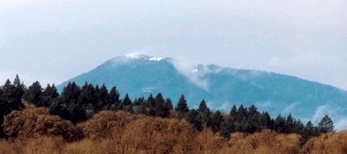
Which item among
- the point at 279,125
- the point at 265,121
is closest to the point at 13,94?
the point at 265,121

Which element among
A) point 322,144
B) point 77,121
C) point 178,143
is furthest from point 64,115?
point 322,144

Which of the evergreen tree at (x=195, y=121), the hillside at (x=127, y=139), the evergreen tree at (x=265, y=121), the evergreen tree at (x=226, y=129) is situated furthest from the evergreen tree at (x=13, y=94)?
the evergreen tree at (x=265, y=121)

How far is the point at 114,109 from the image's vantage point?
245ft

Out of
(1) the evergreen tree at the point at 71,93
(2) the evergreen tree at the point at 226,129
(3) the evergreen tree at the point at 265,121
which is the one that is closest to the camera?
(2) the evergreen tree at the point at 226,129

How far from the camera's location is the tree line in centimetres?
6726

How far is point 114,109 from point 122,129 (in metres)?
27.2

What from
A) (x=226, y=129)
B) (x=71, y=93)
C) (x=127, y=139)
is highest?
(x=71, y=93)

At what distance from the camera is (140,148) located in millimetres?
43406

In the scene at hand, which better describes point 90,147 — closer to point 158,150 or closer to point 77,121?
point 158,150

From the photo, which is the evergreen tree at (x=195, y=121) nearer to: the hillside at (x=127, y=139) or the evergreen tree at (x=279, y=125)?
the hillside at (x=127, y=139)

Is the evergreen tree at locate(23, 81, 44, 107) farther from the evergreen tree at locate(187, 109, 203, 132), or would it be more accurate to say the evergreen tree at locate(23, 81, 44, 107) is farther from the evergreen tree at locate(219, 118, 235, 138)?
the evergreen tree at locate(219, 118, 235, 138)

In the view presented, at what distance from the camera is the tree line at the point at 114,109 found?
67256mm

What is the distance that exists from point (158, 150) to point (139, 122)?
5603 mm

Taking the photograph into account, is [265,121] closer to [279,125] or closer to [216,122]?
[279,125]
